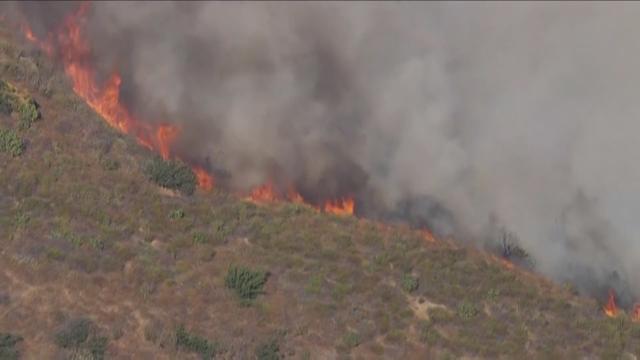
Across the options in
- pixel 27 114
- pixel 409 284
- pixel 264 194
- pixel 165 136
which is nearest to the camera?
pixel 409 284

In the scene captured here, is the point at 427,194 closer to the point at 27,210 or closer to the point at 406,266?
the point at 406,266

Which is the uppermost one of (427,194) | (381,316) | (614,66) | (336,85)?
(614,66)

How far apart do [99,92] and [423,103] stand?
56.3 feet

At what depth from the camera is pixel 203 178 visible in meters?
41.1

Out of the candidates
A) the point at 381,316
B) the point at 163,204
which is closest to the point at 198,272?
the point at 163,204

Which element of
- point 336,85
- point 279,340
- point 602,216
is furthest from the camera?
point 336,85

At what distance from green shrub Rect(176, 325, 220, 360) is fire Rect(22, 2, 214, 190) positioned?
10.3 meters

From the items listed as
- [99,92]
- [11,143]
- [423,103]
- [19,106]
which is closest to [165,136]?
[99,92]

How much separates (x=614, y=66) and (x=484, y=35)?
7557 millimetres

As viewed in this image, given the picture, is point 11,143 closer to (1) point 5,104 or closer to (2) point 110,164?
(1) point 5,104

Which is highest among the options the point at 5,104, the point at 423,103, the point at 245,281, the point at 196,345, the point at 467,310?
the point at 423,103

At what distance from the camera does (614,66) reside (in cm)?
4869

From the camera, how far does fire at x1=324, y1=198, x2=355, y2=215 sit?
41031 mm

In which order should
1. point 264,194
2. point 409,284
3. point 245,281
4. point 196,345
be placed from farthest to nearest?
point 264,194
point 409,284
point 245,281
point 196,345
